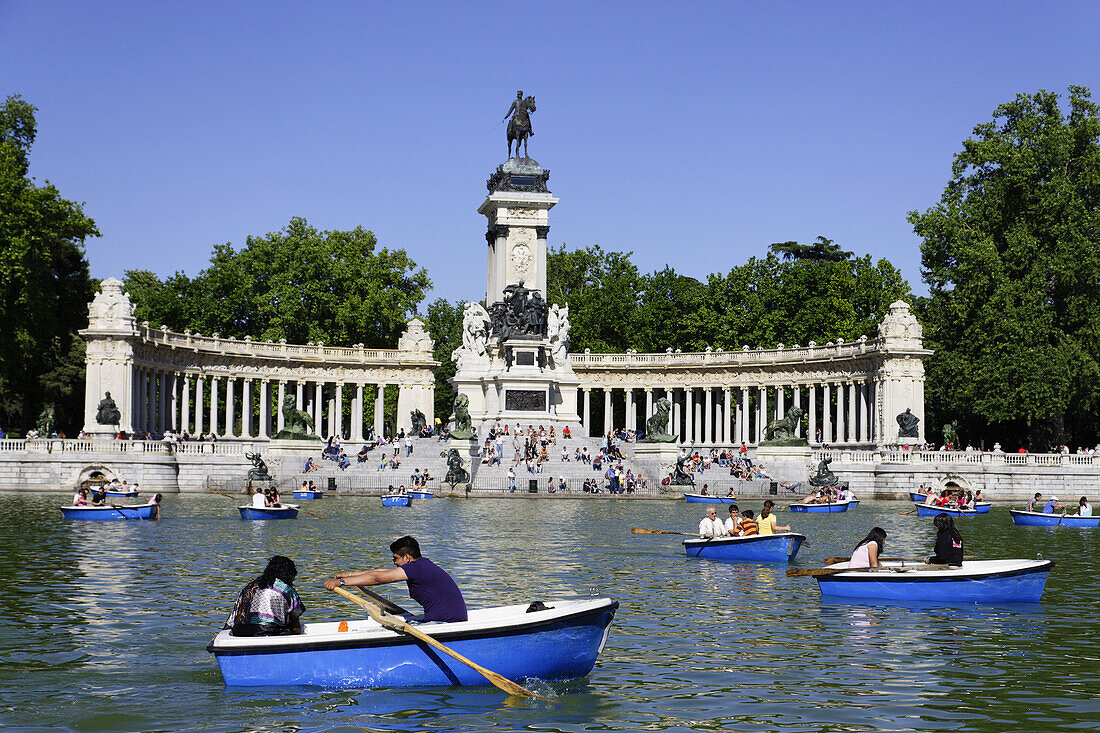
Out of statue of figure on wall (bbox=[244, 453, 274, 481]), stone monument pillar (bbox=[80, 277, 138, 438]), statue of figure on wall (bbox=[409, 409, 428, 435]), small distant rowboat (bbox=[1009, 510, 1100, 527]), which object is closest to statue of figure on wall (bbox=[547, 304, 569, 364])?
statue of figure on wall (bbox=[409, 409, 428, 435])

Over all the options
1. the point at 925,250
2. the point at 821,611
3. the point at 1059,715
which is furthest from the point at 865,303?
the point at 1059,715

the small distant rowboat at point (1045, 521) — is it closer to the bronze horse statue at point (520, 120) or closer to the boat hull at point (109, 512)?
the boat hull at point (109, 512)

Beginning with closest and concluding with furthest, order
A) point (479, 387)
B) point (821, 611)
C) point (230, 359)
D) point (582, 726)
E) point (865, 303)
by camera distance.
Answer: point (582, 726) < point (821, 611) < point (479, 387) < point (230, 359) < point (865, 303)

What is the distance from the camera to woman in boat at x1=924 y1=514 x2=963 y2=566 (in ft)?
72.2

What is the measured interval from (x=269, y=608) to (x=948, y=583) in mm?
12213

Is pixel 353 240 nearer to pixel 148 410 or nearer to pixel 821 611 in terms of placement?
pixel 148 410

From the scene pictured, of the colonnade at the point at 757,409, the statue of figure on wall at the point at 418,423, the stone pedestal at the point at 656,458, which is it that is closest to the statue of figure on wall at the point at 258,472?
the stone pedestal at the point at 656,458

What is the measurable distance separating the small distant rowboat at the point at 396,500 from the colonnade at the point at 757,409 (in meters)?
28.4

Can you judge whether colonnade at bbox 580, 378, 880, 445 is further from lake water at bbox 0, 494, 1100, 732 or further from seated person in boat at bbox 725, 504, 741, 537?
seated person in boat at bbox 725, 504, 741, 537

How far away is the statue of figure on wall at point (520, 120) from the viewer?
249ft

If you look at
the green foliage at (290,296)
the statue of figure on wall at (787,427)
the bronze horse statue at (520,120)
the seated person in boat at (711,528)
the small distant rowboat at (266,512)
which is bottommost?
the small distant rowboat at (266,512)

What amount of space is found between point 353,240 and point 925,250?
143ft

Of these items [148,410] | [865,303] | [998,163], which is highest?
[998,163]

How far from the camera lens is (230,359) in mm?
82562
